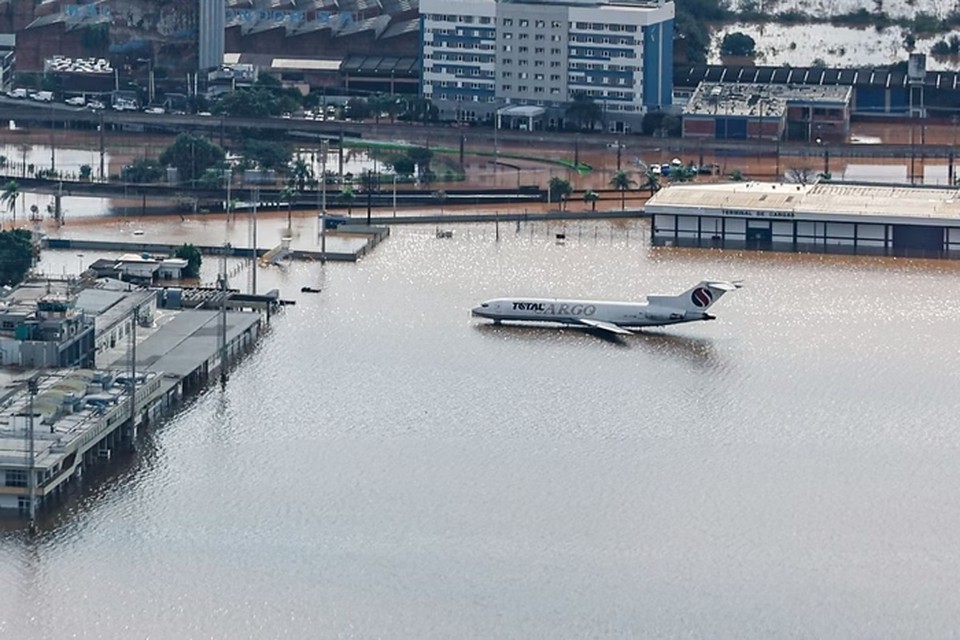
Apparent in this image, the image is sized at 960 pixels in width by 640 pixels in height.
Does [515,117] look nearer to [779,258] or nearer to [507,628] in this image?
[779,258]

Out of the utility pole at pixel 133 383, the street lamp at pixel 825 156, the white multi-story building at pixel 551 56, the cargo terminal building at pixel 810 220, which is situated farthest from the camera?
the white multi-story building at pixel 551 56

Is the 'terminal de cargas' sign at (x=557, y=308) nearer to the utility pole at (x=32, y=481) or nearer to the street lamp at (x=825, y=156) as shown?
the utility pole at (x=32, y=481)

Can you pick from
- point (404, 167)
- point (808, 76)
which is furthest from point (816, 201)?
point (808, 76)

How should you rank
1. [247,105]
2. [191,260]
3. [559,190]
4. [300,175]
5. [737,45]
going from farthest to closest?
[737,45], [247,105], [300,175], [559,190], [191,260]

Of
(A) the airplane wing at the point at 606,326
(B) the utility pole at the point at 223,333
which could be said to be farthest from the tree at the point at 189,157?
(A) the airplane wing at the point at 606,326

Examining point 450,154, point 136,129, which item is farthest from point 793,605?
point 136,129

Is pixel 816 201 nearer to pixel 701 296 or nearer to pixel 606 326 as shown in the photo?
pixel 701 296
